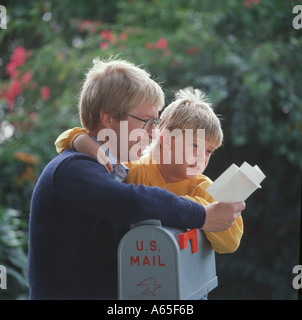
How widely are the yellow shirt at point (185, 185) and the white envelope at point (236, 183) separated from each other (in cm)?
16

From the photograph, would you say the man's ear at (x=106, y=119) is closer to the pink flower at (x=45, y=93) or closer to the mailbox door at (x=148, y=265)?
the mailbox door at (x=148, y=265)

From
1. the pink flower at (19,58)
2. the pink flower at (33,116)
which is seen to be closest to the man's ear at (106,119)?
the pink flower at (33,116)

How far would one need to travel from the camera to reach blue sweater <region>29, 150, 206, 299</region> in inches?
53.1

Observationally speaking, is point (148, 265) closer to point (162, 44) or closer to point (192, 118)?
point (192, 118)

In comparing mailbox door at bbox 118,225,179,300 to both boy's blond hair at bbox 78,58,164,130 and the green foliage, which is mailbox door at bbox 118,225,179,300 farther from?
the green foliage

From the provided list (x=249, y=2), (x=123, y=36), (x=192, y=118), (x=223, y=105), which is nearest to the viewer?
(x=192, y=118)

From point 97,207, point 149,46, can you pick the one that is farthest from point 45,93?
point 97,207

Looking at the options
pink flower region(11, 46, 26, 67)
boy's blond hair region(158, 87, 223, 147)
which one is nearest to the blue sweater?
boy's blond hair region(158, 87, 223, 147)

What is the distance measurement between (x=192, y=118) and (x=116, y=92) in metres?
0.31

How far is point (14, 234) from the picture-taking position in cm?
324

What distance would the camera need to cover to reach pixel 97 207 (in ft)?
4.37

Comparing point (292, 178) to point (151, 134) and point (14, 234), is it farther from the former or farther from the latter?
point (151, 134)
